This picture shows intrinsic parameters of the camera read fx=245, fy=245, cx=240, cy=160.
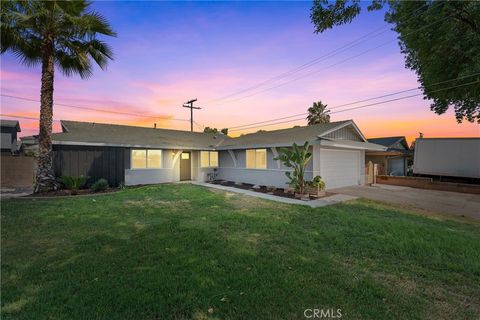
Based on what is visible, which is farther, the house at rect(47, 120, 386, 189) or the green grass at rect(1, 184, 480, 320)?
the house at rect(47, 120, 386, 189)

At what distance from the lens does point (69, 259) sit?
4176 mm

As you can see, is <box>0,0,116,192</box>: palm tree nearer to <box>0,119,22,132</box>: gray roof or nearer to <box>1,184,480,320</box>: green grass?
<box>1,184,480,320</box>: green grass

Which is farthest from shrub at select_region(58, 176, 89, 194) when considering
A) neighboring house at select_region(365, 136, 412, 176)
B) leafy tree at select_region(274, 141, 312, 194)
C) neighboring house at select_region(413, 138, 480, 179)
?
neighboring house at select_region(413, 138, 480, 179)

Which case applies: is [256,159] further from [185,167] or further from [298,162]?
[185,167]

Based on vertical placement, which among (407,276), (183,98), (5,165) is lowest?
(407,276)

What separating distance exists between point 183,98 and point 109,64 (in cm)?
1699

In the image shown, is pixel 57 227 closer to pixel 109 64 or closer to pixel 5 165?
pixel 109 64

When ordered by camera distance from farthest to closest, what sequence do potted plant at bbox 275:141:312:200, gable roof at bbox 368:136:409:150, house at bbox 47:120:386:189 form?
gable roof at bbox 368:136:409:150 < house at bbox 47:120:386:189 < potted plant at bbox 275:141:312:200

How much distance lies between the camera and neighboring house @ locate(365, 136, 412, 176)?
1992cm

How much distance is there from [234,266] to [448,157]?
19.0m

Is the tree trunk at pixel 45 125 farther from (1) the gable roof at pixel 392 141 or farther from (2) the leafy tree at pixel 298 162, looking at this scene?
(1) the gable roof at pixel 392 141

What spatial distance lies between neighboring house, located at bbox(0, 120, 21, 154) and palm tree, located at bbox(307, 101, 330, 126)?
37.0 metres

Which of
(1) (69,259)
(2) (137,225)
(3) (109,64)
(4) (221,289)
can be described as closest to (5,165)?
(3) (109,64)

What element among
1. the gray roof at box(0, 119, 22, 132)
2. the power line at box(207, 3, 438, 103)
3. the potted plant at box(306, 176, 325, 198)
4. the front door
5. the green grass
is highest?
the power line at box(207, 3, 438, 103)
